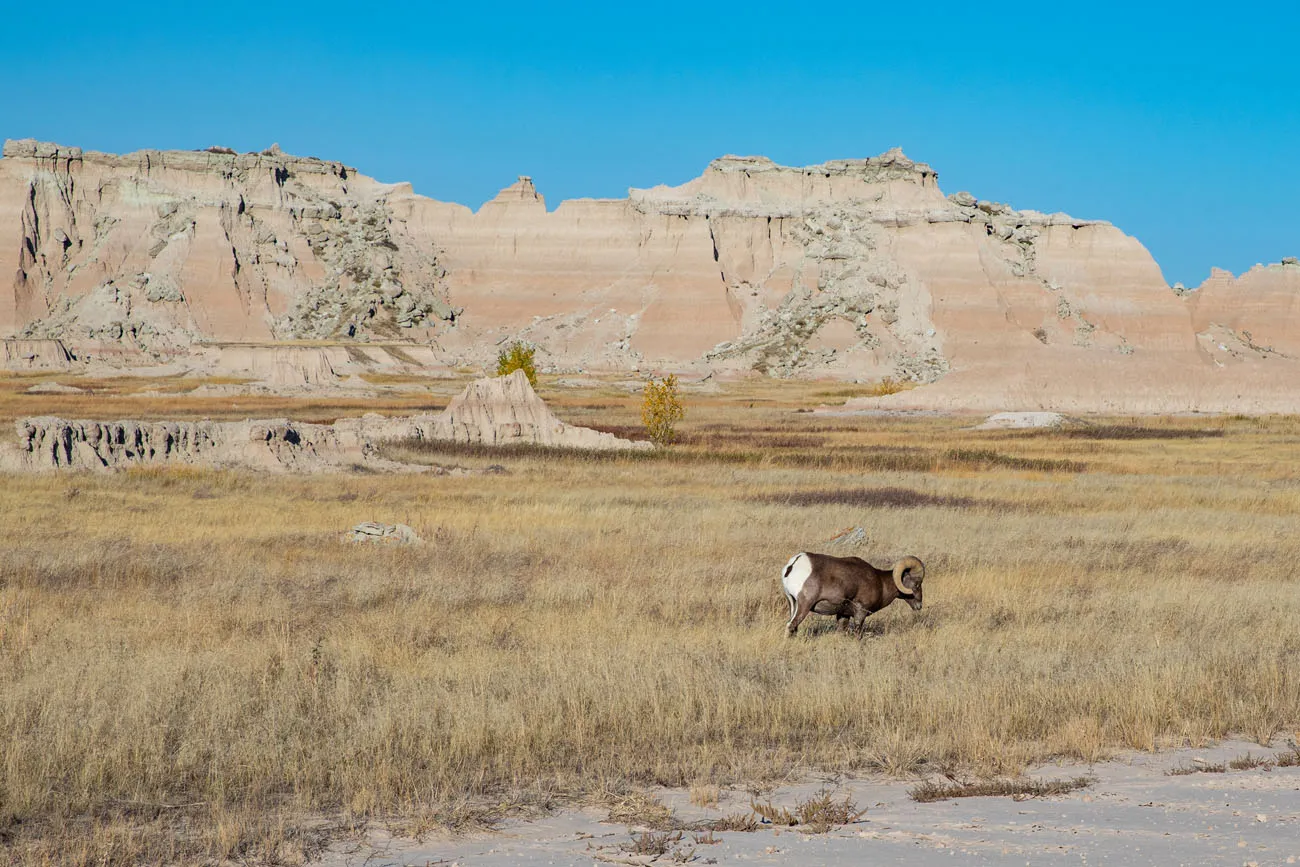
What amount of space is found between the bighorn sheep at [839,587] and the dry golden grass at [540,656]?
350 mm

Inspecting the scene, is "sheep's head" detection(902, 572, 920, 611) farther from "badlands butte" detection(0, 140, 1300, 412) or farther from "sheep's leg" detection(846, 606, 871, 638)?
"badlands butte" detection(0, 140, 1300, 412)

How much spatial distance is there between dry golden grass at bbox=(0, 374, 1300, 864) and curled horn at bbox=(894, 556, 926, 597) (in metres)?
0.59

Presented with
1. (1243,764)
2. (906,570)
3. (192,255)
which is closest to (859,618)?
(906,570)

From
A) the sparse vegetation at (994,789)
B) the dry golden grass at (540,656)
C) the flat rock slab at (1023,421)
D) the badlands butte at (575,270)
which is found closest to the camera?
the sparse vegetation at (994,789)

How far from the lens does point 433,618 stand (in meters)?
13.2

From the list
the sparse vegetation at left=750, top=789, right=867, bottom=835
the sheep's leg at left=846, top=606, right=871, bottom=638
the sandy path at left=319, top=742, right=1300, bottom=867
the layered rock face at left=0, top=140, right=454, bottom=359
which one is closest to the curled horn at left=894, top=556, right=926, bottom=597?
the sheep's leg at left=846, top=606, right=871, bottom=638

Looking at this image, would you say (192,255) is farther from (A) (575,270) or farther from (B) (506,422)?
(B) (506,422)

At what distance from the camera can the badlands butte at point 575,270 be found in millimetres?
155500

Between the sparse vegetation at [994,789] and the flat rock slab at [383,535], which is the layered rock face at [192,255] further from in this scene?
the sparse vegetation at [994,789]

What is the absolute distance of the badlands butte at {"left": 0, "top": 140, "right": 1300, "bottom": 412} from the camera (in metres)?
156

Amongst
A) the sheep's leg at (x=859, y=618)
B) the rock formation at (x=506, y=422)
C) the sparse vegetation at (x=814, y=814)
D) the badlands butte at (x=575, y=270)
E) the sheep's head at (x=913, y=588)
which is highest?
the badlands butte at (x=575, y=270)

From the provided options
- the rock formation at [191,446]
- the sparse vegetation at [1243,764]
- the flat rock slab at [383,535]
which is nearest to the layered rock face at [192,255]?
the rock formation at [191,446]

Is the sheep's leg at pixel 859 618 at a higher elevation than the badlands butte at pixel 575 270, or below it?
below

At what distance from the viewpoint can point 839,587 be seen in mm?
11773
